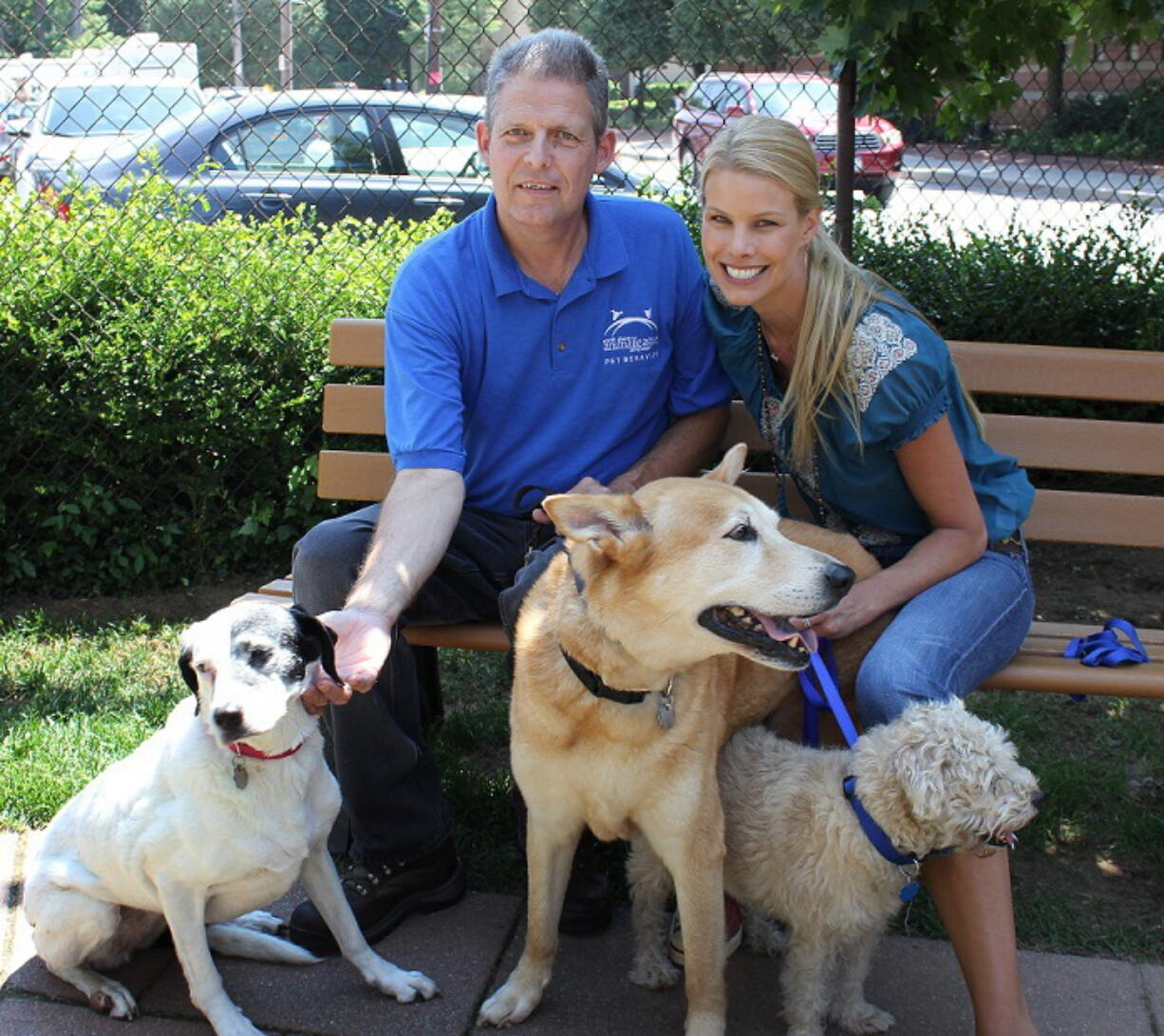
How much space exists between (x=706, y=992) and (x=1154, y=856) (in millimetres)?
1569

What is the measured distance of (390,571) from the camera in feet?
9.95

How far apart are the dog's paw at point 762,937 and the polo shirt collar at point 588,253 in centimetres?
172

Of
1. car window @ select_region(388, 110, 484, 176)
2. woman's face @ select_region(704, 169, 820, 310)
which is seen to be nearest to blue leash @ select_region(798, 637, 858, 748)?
woman's face @ select_region(704, 169, 820, 310)

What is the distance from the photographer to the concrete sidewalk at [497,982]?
2.99m

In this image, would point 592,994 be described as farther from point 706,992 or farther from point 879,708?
point 879,708

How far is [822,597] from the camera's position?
2650mm

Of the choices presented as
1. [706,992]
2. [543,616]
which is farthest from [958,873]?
[543,616]

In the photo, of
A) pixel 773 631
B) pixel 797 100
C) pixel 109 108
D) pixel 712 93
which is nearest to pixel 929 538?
pixel 773 631

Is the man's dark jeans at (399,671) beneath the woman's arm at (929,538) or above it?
beneath

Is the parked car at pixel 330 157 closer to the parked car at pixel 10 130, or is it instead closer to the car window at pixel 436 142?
the car window at pixel 436 142

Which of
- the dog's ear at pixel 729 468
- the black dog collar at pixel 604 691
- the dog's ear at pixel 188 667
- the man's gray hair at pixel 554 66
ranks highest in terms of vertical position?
the man's gray hair at pixel 554 66

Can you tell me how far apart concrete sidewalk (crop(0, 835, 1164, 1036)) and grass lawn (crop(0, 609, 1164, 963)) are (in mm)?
181

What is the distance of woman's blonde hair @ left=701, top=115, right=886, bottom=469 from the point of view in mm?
3121

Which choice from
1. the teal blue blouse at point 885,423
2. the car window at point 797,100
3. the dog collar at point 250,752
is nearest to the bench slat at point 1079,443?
the teal blue blouse at point 885,423
